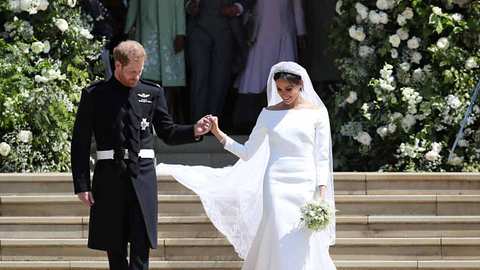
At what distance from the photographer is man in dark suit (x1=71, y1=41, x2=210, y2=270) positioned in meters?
8.04

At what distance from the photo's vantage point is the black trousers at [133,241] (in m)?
8.02

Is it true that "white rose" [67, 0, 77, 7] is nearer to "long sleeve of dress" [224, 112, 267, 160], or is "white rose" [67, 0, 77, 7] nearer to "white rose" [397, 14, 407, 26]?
"white rose" [397, 14, 407, 26]

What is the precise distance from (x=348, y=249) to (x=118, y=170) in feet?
7.25

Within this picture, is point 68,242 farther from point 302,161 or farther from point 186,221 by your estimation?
point 302,161

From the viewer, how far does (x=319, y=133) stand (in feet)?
28.3

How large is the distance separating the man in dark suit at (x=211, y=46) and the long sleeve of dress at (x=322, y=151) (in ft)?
14.6

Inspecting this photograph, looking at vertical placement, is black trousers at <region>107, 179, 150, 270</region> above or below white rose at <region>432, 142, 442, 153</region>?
below

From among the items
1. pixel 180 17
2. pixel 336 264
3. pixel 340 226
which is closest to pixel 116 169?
pixel 336 264

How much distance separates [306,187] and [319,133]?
14.1 inches

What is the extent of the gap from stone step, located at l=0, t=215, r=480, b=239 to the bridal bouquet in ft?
4.76

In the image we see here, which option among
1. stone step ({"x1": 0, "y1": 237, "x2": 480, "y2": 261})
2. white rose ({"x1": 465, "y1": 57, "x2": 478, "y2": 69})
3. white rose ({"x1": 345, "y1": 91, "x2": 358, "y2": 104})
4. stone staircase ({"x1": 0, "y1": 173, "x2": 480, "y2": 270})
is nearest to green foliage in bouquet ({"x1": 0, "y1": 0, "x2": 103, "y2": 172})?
stone staircase ({"x1": 0, "y1": 173, "x2": 480, "y2": 270})

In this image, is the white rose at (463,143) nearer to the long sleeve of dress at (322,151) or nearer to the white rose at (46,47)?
the long sleeve of dress at (322,151)

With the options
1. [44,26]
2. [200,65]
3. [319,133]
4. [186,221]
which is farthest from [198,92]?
[319,133]

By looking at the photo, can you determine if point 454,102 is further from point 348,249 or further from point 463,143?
point 348,249
